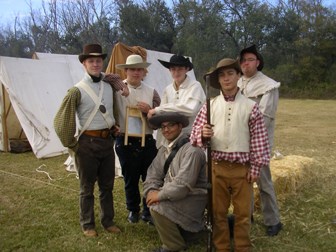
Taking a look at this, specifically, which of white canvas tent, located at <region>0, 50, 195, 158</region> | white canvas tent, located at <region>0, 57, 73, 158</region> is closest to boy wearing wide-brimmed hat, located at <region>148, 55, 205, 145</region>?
white canvas tent, located at <region>0, 50, 195, 158</region>

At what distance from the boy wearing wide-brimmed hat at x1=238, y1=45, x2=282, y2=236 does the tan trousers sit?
665mm

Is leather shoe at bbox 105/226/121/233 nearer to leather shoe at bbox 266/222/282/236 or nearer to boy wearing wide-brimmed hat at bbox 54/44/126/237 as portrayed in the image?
boy wearing wide-brimmed hat at bbox 54/44/126/237

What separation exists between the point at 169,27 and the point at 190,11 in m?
2.02

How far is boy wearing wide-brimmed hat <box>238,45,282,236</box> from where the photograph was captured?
11.8 feet

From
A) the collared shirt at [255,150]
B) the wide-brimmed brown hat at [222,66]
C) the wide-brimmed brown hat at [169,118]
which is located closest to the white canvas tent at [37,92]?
the wide-brimmed brown hat at [169,118]

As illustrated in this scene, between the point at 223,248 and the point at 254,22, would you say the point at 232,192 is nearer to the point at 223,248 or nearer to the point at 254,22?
the point at 223,248

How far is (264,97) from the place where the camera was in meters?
3.59

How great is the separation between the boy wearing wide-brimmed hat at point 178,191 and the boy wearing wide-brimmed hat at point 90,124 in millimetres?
510

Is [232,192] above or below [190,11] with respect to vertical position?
below

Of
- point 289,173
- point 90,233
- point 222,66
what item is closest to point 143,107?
point 222,66

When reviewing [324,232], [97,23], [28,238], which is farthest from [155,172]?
[97,23]

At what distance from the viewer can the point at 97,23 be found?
1256 inches

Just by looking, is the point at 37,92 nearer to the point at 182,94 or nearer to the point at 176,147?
the point at 182,94

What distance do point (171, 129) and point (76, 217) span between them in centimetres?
177
